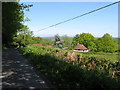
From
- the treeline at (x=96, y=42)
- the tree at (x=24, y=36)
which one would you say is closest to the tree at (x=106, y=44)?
the treeline at (x=96, y=42)

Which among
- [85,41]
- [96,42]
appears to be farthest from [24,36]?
[96,42]

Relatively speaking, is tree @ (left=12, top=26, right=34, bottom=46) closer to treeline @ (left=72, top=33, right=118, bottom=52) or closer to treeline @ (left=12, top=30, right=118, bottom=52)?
treeline @ (left=12, top=30, right=118, bottom=52)

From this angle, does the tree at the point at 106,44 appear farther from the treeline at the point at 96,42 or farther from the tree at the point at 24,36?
the tree at the point at 24,36

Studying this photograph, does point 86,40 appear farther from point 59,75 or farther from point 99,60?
point 59,75

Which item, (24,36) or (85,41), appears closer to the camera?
(24,36)

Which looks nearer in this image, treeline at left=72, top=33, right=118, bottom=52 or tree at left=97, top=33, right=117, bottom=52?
treeline at left=72, top=33, right=118, bottom=52

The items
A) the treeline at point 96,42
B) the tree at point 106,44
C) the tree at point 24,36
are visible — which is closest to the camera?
the tree at point 24,36

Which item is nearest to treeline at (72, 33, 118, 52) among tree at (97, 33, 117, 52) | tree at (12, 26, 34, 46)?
tree at (97, 33, 117, 52)

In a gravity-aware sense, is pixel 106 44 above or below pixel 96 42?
below

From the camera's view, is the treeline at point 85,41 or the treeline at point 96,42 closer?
the treeline at point 85,41

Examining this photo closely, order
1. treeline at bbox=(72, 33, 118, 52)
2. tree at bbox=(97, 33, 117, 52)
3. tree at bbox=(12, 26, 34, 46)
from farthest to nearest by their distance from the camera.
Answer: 1. tree at bbox=(97, 33, 117, 52)
2. treeline at bbox=(72, 33, 118, 52)
3. tree at bbox=(12, 26, 34, 46)

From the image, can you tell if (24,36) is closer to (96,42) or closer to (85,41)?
(85,41)

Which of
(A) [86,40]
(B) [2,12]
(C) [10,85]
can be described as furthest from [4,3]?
(A) [86,40]

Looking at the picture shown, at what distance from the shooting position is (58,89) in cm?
470
